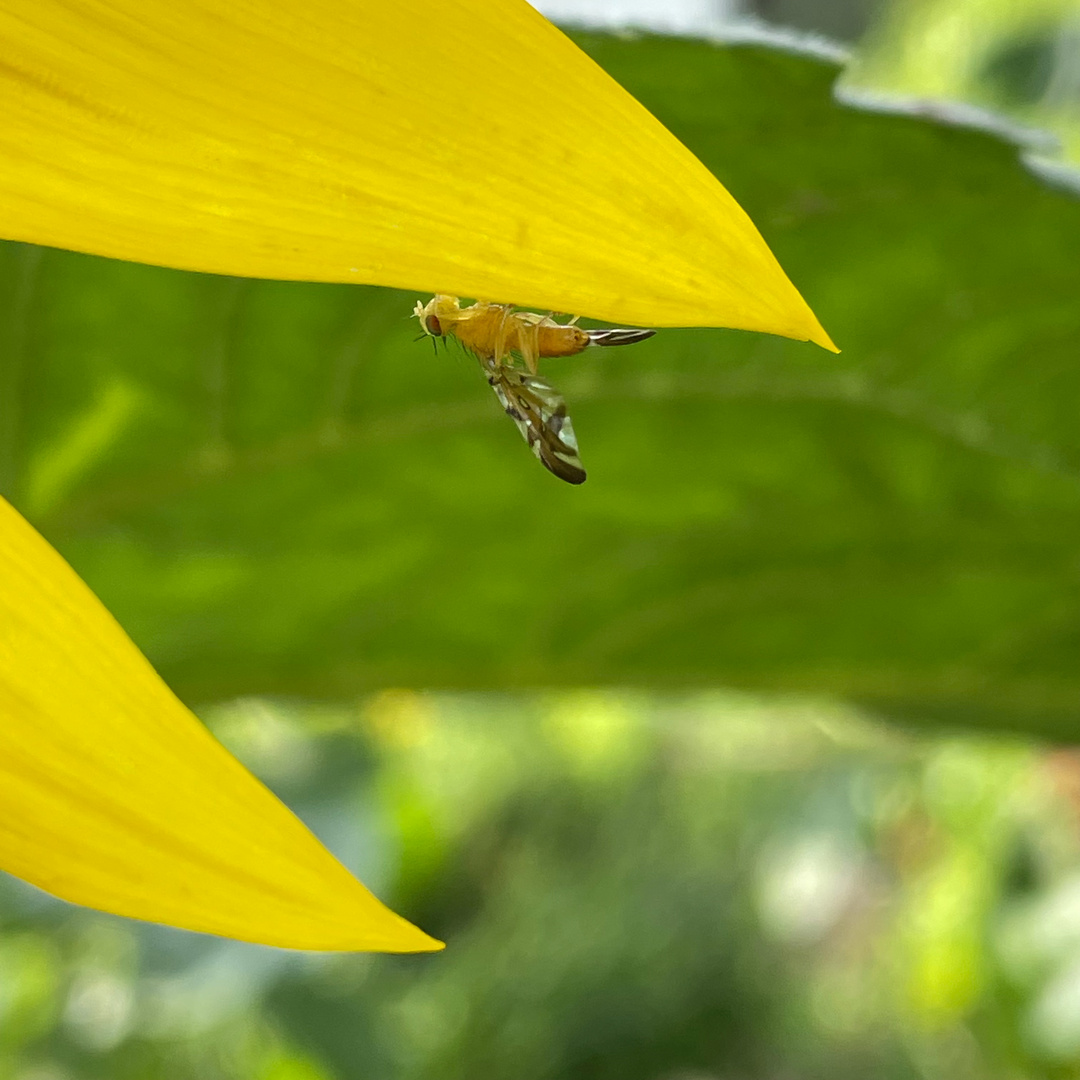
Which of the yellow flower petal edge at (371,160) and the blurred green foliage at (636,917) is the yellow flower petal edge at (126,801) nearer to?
the yellow flower petal edge at (371,160)

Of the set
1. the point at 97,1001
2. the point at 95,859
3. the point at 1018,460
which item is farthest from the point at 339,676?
the point at 97,1001

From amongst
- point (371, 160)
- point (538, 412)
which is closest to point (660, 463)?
point (538, 412)

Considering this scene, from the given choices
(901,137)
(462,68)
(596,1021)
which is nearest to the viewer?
(462,68)

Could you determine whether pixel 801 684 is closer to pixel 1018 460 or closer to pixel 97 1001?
pixel 1018 460

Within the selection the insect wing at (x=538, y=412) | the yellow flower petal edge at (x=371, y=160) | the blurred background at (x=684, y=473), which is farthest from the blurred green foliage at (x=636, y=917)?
the yellow flower petal edge at (x=371, y=160)

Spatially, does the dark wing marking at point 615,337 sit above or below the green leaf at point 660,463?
above
